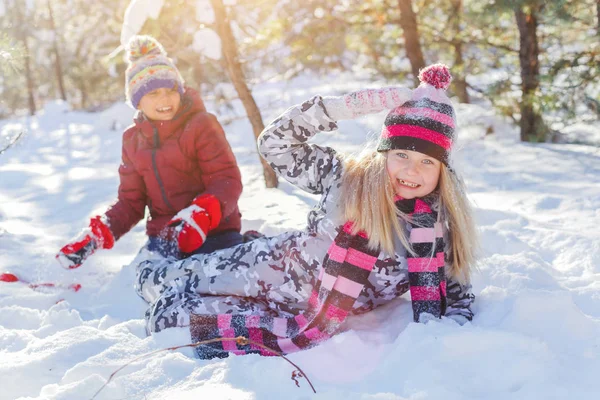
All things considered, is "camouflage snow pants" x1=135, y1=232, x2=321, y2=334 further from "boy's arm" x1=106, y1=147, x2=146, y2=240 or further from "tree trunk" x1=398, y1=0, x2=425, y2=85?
"tree trunk" x1=398, y1=0, x2=425, y2=85

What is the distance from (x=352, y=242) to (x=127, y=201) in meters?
2.08

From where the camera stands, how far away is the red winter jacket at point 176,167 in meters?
3.68

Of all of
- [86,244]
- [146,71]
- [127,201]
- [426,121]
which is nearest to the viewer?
[426,121]

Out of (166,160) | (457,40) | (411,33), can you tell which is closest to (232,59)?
(166,160)

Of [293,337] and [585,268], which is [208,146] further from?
[585,268]

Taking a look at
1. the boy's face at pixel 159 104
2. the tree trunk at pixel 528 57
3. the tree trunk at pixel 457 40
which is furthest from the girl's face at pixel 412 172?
the tree trunk at pixel 457 40

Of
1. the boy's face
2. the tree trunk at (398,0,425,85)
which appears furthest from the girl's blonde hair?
the tree trunk at (398,0,425,85)

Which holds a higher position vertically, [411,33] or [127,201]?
[411,33]

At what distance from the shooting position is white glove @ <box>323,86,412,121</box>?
245cm

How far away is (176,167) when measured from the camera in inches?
147

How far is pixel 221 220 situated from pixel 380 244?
157 cm

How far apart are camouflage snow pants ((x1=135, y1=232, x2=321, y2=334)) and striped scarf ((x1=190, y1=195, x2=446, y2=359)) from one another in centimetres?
20

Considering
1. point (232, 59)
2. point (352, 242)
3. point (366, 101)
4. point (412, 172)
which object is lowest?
point (352, 242)

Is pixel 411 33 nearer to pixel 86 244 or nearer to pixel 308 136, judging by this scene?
pixel 308 136
